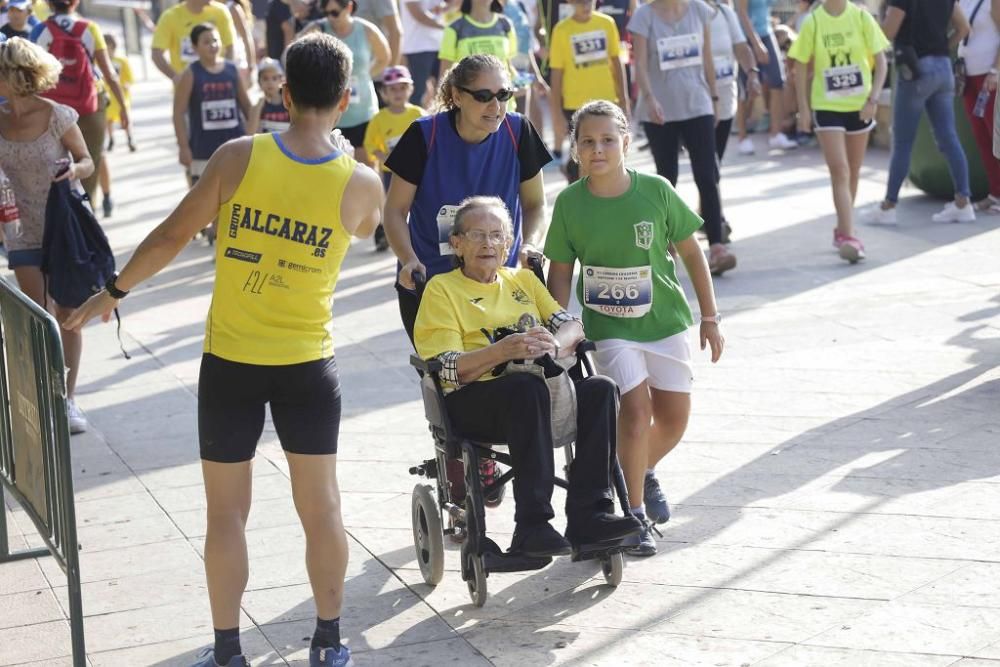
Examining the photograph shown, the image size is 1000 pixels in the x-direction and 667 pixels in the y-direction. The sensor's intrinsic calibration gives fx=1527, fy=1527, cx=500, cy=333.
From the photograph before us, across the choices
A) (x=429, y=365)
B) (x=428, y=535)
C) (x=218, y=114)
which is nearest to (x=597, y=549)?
(x=428, y=535)

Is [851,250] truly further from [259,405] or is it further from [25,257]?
[259,405]

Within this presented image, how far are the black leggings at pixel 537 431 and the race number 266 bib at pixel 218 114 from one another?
6.61 m

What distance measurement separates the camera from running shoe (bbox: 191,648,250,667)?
431 centimetres

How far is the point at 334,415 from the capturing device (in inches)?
168

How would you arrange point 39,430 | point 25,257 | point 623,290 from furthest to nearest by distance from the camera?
point 25,257
point 623,290
point 39,430

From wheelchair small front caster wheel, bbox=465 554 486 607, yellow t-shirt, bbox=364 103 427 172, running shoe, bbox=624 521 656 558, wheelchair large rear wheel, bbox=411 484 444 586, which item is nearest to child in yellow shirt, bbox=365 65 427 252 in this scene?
yellow t-shirt, bbox=364 103 427 172

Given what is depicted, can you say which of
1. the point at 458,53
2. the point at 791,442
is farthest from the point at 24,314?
the point at 458,53

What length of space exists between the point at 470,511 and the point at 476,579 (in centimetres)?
22

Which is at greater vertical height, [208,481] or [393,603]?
[208,481]

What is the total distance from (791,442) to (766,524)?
3.28ft

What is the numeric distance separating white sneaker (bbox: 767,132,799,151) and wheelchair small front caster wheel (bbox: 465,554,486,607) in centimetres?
1087

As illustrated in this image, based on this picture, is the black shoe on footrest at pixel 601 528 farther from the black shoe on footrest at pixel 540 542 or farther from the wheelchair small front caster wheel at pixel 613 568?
the wheelchair small front caster wheel at pixel 613 568

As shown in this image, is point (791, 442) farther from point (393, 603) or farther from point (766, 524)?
point (393, 603)

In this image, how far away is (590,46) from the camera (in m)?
10.8
